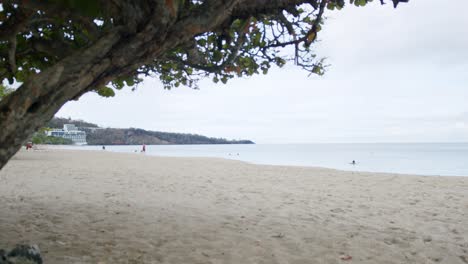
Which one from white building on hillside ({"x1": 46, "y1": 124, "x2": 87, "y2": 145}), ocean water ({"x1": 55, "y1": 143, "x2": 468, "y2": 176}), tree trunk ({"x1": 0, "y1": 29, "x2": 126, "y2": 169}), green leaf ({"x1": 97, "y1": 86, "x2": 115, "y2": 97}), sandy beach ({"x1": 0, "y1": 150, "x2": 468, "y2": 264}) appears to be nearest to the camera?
tree trunk ({"x1": 0, "y1": 29, "x2": 126, "y2": 169})

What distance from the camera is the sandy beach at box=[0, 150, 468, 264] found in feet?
12.4

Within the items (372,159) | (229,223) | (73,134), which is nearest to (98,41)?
(229,223)

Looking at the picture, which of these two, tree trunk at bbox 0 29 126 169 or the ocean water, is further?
the ocean water

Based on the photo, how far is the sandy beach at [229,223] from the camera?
3.79 metres

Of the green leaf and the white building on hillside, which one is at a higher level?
the white building on hillside

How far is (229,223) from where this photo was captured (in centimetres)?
521

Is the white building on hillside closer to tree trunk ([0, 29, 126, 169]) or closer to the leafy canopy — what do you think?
the leafy canopy

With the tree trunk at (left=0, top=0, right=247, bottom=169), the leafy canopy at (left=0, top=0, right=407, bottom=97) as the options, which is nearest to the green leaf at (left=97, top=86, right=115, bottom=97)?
the leafy canopy at (left=0, top=0, right=407, bottom=97)

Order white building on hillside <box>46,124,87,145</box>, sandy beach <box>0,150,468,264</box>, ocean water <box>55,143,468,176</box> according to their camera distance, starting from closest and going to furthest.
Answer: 1. sandy beach <box>0,150,468,264</box>
2. ocean water <box>55,143,468,176</box>
3. white building on hillside <box>46,124,87,145</box>

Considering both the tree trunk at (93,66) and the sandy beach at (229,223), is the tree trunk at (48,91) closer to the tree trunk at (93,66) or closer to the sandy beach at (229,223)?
the tree trunk at (93,66)

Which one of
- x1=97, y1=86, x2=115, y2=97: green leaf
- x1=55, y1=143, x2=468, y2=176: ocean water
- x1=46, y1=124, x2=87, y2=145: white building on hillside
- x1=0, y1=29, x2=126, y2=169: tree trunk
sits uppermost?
x1=46, y1=124, x2=87, y2=145: white building on hillside

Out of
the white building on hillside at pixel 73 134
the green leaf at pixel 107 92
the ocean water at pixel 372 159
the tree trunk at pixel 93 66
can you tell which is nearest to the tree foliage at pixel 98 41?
the tree trunk at pixel 93 66

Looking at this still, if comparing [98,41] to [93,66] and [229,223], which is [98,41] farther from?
[229,223]

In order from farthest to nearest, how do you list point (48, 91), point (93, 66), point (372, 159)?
point (372, 159)
point (93, 66)
point (48, 91)
